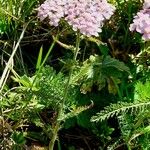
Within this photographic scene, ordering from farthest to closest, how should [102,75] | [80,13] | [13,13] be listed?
[13,13], [102,75], [80,13]

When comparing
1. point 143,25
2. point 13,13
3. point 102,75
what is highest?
point 143,25

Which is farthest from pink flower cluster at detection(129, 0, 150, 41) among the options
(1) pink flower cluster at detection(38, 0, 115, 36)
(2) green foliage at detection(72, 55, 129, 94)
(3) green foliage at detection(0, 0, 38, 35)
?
(3) green foliage at detection(0, 0, 38, 35)

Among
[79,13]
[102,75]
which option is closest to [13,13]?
[102,75]

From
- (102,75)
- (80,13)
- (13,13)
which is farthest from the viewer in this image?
(13,13)

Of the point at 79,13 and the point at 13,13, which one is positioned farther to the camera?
the point at 13,13

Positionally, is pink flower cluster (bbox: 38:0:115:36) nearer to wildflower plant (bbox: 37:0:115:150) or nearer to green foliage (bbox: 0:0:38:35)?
wildflower plant (bbox: 37:0:115:150)

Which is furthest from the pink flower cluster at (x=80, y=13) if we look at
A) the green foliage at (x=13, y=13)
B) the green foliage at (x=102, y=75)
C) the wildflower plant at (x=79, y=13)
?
the green foliage at (x=13, y=13)

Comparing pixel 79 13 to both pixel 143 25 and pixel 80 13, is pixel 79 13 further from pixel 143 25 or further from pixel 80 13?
pixel 143 25

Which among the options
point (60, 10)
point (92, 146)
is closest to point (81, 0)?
point (60, 10)

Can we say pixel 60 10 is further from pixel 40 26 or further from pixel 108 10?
pixel 40 26
